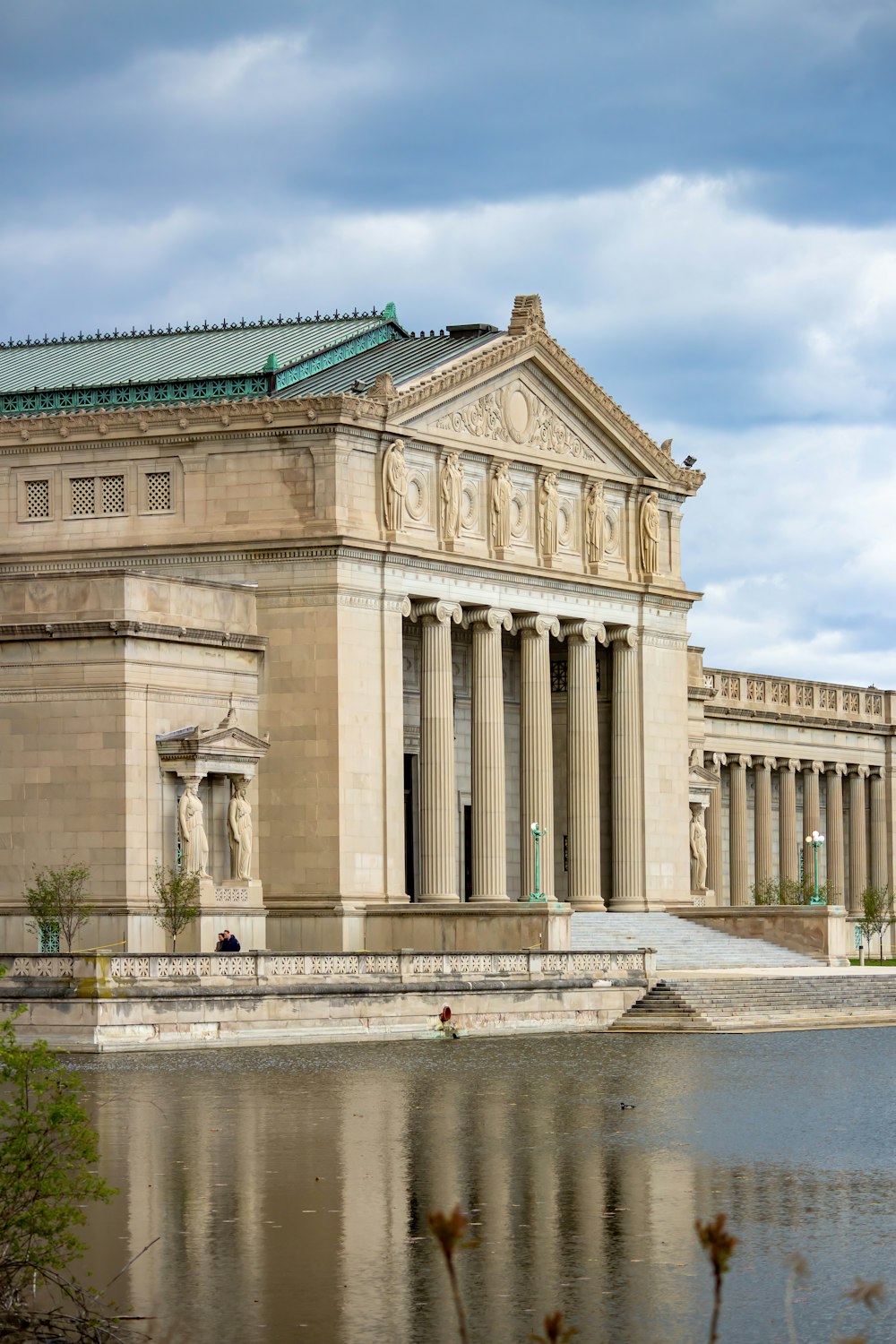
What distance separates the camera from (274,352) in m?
91.2

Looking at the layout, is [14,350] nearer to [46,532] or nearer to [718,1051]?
[46,532]

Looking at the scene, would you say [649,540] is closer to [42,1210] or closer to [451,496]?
[451,496]

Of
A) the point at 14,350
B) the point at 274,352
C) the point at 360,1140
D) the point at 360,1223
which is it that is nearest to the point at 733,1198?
the point at 360,1223

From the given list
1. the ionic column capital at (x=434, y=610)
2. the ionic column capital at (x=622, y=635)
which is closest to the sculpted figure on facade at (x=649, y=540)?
the ionic column capital at (x=622, y=635)

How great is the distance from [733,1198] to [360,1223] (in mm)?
4731

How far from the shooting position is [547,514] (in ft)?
299

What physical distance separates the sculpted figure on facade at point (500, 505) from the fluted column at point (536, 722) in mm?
3496

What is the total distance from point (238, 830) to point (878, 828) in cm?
6436

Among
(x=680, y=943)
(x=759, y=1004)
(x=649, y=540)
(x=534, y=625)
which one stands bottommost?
(x=759, y=1004)

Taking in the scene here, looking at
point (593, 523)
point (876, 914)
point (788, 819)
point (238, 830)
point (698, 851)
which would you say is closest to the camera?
point (238, 830)

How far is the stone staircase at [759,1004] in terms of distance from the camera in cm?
6688

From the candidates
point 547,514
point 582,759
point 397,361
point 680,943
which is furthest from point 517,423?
point 680,943

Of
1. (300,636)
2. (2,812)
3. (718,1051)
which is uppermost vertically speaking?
(300,636)

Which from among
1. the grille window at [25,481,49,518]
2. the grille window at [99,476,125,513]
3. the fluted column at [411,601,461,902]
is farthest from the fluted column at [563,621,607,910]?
the grille window at [25,481,49,518]
